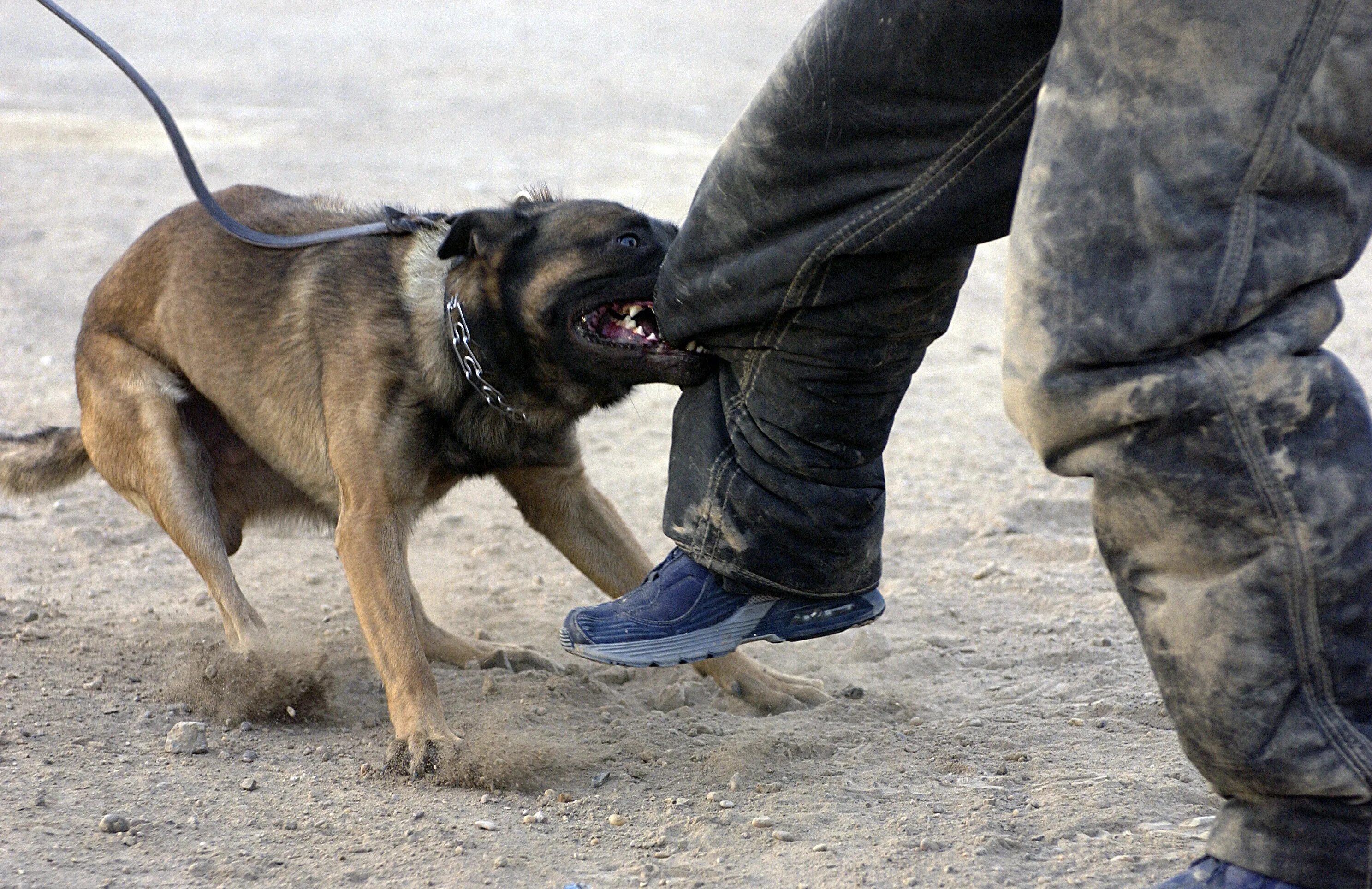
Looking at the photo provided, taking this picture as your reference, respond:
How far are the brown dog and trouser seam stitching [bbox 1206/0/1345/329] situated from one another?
143cm

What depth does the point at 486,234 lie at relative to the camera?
11.1 ft

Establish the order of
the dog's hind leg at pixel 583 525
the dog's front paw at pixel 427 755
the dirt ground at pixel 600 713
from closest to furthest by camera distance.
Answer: the dirt ground at pixel 600 713 < the dog's front paw at pixel 427 755 < the dog's hind leg at pixel 583 525

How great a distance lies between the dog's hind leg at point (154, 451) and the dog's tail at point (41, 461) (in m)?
0.17

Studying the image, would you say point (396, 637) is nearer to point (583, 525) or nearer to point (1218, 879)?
point (583, 525)

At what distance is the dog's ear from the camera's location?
3.33 m

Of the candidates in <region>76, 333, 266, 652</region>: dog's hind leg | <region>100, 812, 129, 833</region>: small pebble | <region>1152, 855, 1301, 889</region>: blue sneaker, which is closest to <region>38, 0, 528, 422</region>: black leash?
<region>76, 333, 266, 652</region>: dog's hind leg

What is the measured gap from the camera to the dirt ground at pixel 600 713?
7.84 ft

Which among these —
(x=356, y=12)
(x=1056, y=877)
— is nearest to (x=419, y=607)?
(x=1056, y=877)

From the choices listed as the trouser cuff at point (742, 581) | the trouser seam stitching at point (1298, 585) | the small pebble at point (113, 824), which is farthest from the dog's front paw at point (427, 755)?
the trouser seam stitching at point (1298, 585)

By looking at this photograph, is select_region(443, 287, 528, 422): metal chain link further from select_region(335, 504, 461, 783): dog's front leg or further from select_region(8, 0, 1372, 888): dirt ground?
select_region(8, 0, 1372, 888): dirt ground

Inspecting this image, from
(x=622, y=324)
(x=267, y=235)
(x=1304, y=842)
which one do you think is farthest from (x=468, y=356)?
(x=1304, y=842)

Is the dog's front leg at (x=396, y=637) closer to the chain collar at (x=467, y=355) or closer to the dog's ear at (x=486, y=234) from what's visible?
the chain collar at (x=467, y=355)

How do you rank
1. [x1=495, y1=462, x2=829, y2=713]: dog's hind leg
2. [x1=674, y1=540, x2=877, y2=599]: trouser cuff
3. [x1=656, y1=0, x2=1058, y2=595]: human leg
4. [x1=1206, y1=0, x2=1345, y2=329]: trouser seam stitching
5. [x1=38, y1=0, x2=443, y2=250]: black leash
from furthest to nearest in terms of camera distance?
1. [x1=495, y1=462, x2=829, y2=713]: dog's hind leg
2. [x1=38, y1=0, x2=443, y2=250]: black leash
3. [x1=674, y1=540, x2=877, y2=599]: trouser cuff
4. [x1=656, y1=0, x2=1058, y2=595]: human leg
5. [x1=1206, y1=0, x2=1345, y2=329]: trouser seam stitching

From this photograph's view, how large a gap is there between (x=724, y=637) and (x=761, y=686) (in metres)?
0.73
